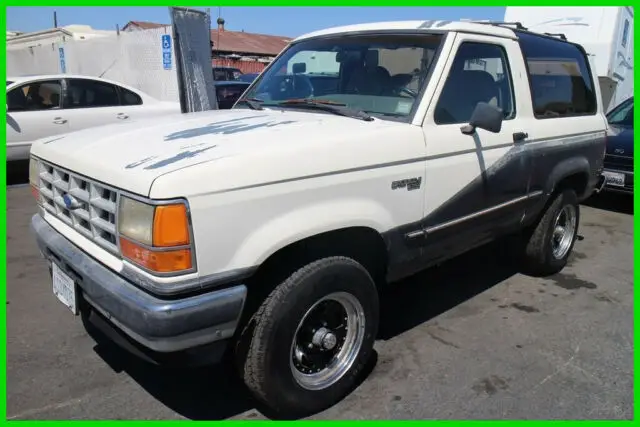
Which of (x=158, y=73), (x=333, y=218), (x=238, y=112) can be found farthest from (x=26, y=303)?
(x=158, y=73)

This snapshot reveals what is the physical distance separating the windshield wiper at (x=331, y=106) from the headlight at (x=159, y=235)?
4.36 ft

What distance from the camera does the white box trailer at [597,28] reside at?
9992 millimetres

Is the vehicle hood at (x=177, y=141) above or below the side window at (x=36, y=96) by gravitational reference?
above

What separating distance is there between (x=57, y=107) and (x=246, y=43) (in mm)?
25669

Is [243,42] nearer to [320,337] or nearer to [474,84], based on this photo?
[474,84]

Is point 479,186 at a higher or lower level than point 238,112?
lower

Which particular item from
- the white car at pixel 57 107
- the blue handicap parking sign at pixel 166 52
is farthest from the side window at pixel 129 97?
the blue handicap parking sign at pixel 166 52

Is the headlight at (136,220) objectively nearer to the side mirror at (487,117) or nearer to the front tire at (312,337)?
the front tire at (312,337)

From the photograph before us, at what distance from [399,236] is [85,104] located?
6897 mm

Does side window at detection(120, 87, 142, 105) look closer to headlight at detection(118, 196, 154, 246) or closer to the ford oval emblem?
the ford oval emblem

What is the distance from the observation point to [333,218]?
2541mm

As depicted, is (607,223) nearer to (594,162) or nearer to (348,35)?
(594,162)

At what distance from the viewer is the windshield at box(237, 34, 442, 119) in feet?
10.5

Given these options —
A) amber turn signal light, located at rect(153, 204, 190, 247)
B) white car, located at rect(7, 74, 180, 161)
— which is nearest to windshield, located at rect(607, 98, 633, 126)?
white car, located at rect(7, 74, 180, 161)
